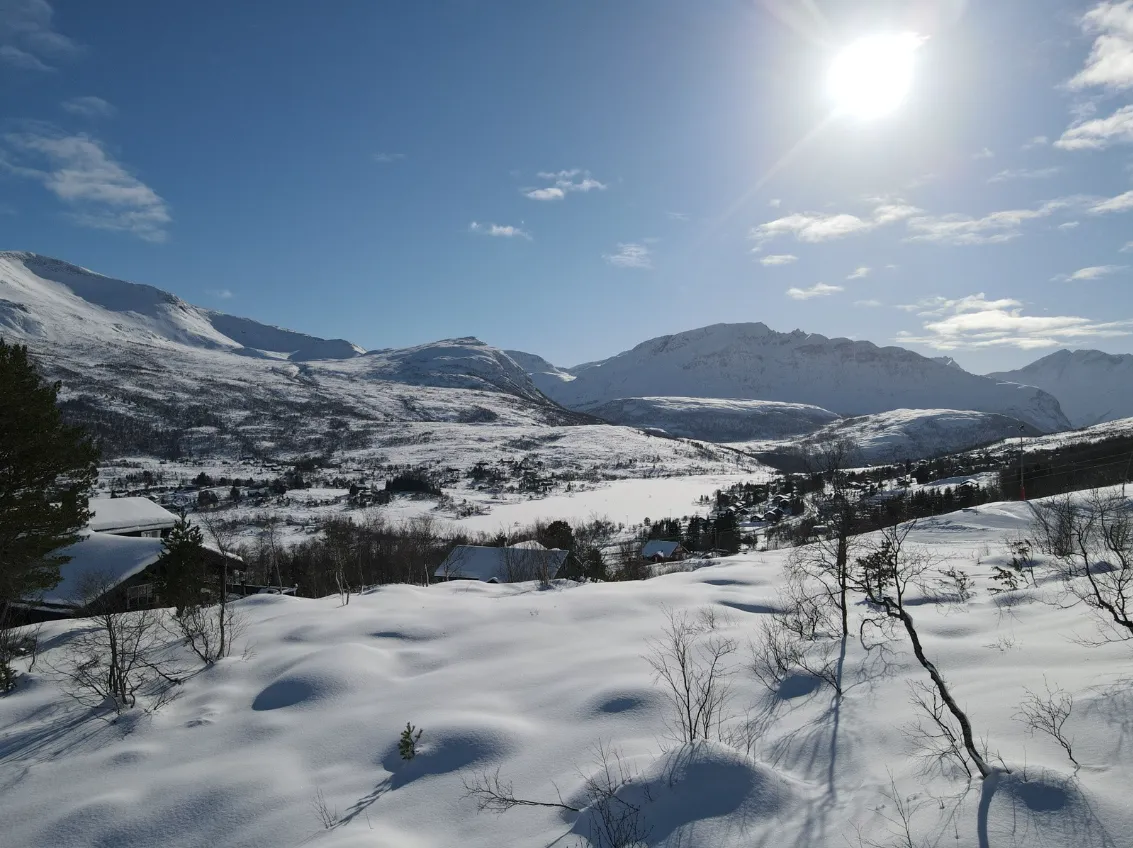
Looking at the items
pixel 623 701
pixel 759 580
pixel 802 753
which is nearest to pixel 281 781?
pixel 623 701

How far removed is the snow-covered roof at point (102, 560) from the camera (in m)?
25.6

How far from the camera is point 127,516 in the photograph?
118 ft

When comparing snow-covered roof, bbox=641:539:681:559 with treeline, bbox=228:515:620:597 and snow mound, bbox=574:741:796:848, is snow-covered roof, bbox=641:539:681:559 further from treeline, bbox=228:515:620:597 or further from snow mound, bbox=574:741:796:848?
snow mound, bbox=574:741:796:848

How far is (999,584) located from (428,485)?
411ft

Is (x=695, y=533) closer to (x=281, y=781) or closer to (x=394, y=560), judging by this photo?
(x=394, y=560)

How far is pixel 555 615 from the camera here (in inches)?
689

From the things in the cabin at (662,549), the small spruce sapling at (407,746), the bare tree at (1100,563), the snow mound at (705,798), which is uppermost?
the bare tree at (1100,563)

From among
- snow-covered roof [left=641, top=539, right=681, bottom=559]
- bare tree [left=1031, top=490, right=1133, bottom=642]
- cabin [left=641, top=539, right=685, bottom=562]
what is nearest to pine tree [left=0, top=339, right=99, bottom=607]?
bare tree [left=1031, top=490, right=1133, bottom=642]

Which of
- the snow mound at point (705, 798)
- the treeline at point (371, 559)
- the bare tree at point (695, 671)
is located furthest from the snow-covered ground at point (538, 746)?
the treeline at point (371, 559)

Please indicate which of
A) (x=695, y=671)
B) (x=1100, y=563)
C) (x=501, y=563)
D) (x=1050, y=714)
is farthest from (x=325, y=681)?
(x=501, y=563)

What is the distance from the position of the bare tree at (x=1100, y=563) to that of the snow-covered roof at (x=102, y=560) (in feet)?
104

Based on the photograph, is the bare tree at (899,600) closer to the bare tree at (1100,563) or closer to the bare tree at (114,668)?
the bare tree at (1100,563)

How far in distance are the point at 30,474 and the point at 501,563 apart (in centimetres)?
3060

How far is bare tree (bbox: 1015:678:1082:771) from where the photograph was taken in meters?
6.91
